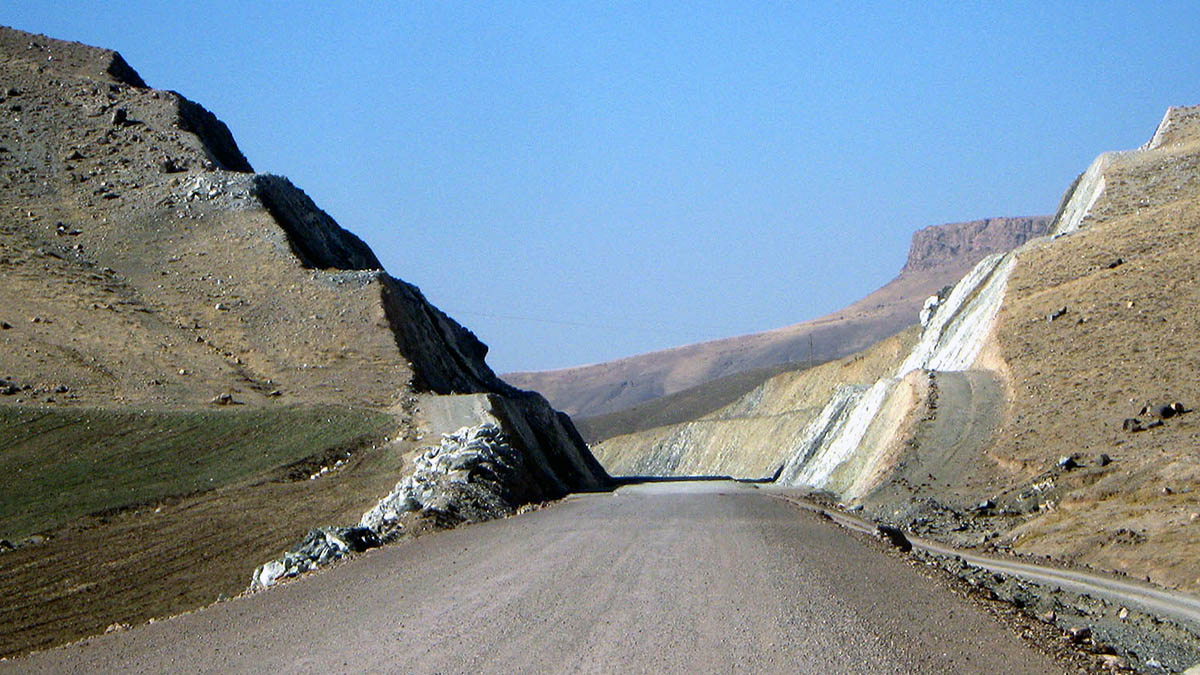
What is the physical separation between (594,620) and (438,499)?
1356 centimetres

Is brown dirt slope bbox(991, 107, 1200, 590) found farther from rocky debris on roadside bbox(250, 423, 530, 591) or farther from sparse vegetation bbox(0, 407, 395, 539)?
sparse vegetation bbox(0, 407, 395, 539)

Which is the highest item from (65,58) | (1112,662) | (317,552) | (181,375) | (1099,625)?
(65,58)

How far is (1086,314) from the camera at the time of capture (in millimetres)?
37656

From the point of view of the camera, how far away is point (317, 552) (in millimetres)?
20719

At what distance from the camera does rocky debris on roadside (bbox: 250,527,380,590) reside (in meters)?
20.1

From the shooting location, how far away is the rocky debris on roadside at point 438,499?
20766 mm

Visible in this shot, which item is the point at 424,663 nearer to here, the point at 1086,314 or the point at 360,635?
the point at 360,635

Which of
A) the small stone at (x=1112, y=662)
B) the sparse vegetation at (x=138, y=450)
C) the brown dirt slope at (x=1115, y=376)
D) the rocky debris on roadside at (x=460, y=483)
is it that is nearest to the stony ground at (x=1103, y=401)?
the brown dirt slope at (x=1115, y=376)

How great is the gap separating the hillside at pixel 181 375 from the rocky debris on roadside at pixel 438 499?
13cm

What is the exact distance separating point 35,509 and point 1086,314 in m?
29.5

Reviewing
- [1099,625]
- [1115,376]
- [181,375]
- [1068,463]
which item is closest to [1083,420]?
[1115,376]

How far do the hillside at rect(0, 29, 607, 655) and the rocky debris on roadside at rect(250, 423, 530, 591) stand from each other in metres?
0.13

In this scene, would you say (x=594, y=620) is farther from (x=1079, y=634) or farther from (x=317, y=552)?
(x=317, y=552)

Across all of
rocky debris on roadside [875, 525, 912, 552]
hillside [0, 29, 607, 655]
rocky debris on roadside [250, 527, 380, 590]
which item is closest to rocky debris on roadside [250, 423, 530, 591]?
Result: rocky debris on roadside [250, 527, 380, 590]
